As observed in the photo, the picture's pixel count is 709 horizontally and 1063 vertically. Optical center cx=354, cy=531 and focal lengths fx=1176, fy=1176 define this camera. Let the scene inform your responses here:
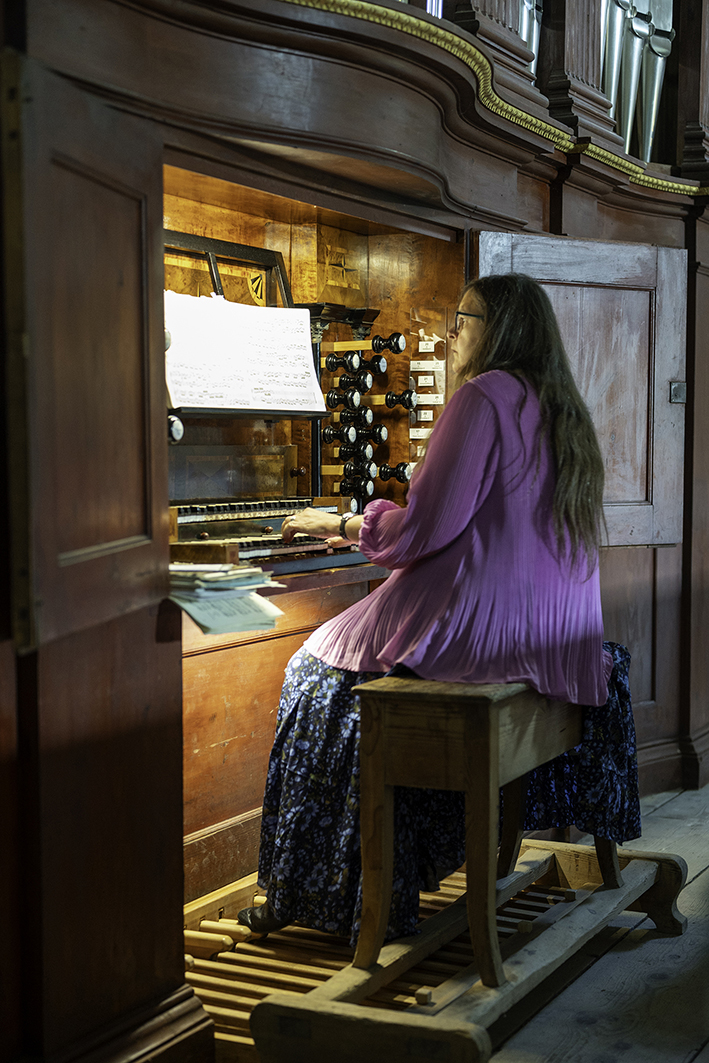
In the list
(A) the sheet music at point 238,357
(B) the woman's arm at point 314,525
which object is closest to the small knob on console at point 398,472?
(A) the sheet music at point 238,357

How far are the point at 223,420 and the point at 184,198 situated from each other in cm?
68

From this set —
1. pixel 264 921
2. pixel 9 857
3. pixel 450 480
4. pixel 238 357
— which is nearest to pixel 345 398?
pixel 238 357

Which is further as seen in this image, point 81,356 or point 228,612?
point 228,612

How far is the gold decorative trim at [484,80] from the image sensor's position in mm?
2857

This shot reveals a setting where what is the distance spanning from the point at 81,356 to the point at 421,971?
175cm

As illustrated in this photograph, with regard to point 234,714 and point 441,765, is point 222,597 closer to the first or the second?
point 441,765

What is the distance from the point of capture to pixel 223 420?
3707 millimetres

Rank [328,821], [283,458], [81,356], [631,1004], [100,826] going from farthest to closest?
[283,458]
[631,1004]
[328,821]
[100,826]
[81,356]

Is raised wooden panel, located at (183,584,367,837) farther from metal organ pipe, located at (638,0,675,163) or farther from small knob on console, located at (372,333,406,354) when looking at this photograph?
metal organ pipe, located at (638,0,675,163)

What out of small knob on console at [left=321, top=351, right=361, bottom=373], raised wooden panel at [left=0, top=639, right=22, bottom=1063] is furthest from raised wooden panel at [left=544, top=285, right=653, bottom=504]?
raised wooden panel at [left=0, top=639, right=22, bottom=1063]

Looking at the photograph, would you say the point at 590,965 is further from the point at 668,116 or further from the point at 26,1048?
the point at 668,116

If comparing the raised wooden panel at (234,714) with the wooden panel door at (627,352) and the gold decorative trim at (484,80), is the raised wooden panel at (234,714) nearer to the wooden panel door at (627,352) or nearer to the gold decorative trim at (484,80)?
the wooden panel door at (627,352)

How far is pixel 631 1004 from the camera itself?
2936 millimetres

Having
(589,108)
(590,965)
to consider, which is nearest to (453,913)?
(590,965)
